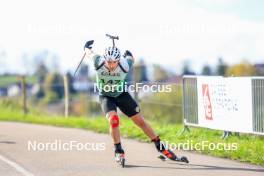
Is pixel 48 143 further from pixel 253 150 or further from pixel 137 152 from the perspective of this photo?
pixel 253 150

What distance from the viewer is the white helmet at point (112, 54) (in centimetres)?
1009

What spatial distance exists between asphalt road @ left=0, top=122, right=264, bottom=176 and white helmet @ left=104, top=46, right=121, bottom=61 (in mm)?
1709

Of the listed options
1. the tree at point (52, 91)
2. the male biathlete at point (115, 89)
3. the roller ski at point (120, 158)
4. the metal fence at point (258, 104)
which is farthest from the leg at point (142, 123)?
the tree at point (52, 91)

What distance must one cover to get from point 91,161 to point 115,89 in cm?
127

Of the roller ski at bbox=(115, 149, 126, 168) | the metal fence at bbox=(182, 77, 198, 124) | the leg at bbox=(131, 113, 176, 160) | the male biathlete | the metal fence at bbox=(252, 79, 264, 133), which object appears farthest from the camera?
the metal fence at bbox=(182, 77, 198, 124)

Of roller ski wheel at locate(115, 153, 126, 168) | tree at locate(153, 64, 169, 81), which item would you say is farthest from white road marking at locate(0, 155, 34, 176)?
tree at locate(153, 64, 169, 81)

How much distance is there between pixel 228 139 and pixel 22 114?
36.5 ft

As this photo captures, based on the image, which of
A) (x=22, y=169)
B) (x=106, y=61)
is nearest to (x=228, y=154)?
(x=106, y=61)

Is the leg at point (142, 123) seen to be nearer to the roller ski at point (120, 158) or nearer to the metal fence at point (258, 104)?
the roller ski at point (120, 158)

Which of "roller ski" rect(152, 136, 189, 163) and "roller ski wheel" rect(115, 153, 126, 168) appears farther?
"roller ski" rect(152, 136, 189, 163)

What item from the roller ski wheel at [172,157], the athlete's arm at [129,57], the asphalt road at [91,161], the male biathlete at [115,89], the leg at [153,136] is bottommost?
the asphalt road at [91,161]

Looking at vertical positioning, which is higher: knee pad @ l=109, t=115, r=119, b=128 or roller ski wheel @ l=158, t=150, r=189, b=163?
knee pad @ l=109, t=115, r=119, b=128

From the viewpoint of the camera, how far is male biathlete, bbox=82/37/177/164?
10.1 metres

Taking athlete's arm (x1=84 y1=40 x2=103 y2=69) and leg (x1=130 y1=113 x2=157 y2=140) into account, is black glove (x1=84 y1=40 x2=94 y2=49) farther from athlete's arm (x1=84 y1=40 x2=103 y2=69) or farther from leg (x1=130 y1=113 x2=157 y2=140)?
leg (x1=130 y1=113 x2=157 y2=140)
